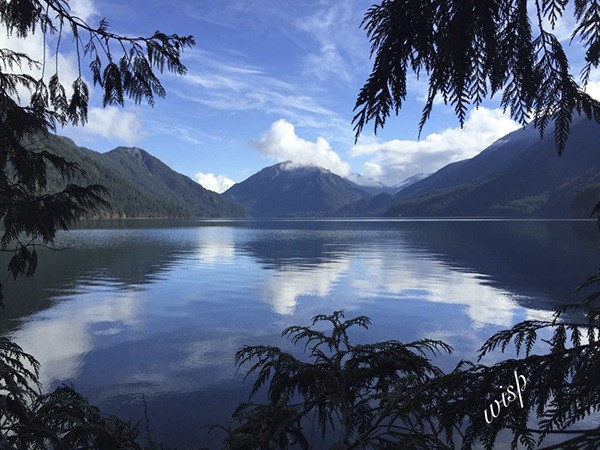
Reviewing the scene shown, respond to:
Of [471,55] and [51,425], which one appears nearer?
[471,55]

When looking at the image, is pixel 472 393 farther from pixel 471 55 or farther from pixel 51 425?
pixel 51 425

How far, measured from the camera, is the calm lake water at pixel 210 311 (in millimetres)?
13367

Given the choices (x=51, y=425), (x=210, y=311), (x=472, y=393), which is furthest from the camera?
(x=210, y=311)

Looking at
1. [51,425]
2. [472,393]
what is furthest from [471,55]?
[51,425]

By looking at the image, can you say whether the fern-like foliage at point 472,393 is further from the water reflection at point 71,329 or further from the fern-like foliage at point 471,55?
the water reflection at point 71,329

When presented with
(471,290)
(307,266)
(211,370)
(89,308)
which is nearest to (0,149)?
(211,370)

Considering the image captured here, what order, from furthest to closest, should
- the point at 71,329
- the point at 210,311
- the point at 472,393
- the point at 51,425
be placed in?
the point at 210,311, the point at 71,329, the point at 51,425, the point at 472,393

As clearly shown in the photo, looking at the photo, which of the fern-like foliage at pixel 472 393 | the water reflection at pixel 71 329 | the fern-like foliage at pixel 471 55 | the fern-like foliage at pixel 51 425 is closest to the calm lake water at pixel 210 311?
the water reflection at pixel 71 329

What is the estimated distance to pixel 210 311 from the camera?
24.2m

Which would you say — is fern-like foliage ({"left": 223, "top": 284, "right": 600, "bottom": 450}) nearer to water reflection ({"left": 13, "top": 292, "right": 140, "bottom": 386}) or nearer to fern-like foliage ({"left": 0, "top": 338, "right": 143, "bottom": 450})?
fern-like foliage ({"left": 0, "top": 338, "right": 143, "bottom": 450})

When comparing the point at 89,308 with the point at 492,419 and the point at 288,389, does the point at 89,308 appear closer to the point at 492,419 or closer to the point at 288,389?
the point at 288,389

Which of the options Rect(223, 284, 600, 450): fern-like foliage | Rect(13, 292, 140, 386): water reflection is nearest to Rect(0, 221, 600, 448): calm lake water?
Rect(13, 292, 140, 386): water reflection

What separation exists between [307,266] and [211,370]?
30.6 metres

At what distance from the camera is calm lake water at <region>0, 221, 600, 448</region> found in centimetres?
1337
